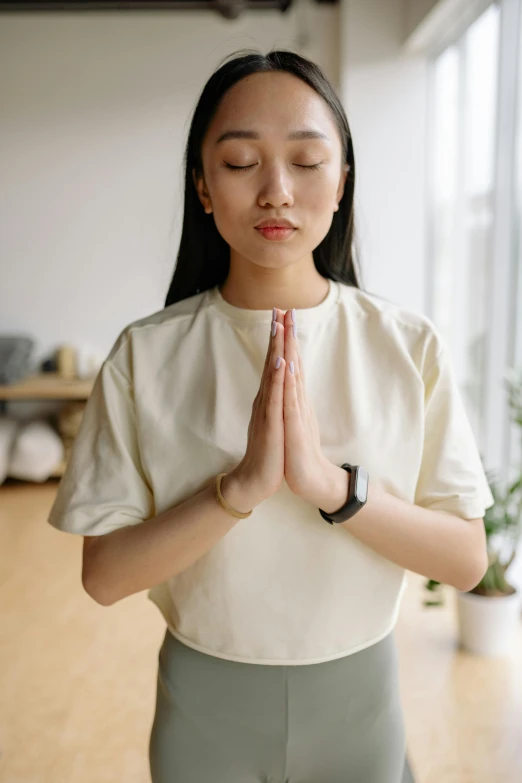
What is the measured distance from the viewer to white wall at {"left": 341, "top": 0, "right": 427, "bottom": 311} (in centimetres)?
413

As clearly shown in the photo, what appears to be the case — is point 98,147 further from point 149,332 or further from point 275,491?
point 275,491

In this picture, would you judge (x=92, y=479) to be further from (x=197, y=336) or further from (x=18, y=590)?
(x=18, y=590)

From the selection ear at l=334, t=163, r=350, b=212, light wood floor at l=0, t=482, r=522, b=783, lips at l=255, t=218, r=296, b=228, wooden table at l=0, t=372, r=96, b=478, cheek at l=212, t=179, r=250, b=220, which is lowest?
light wood floor at l=0, t=482, r=522, b=783

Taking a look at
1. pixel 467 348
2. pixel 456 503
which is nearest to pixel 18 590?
pixel 467 348

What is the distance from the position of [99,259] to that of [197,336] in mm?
4100

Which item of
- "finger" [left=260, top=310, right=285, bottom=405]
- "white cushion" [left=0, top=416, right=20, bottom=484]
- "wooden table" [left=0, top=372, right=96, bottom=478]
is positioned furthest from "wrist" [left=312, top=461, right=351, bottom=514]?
"white cushion" [left=0, top=416, right=20, bottom=484]

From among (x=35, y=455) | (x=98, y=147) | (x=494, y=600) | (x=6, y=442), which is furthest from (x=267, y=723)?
(x=98, y=147)

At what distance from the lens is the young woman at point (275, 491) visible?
89 centimetres

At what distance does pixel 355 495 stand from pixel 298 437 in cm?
10

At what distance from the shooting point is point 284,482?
936 millimetres

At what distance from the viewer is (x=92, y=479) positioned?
94 cm

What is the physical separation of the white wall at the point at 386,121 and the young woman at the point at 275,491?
10.7 feet

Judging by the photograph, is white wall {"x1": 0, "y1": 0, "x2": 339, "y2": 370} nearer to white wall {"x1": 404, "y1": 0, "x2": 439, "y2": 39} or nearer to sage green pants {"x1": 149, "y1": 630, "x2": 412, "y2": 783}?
white wall {"x1": 404, "y1": 0, "x2": 439, "y2": 39}

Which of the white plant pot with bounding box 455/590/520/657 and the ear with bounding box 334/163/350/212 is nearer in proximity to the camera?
the ear with bounding box 334/163/350/212
